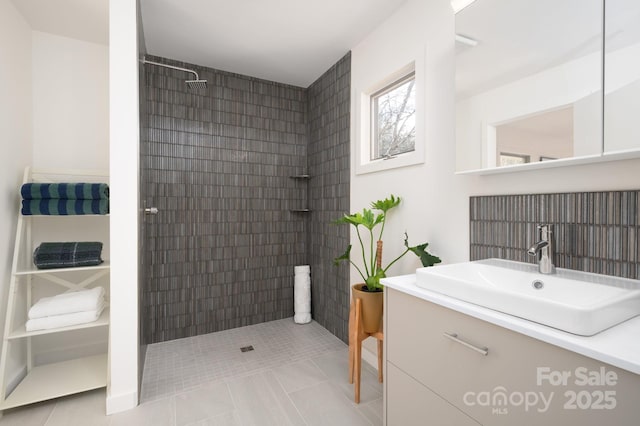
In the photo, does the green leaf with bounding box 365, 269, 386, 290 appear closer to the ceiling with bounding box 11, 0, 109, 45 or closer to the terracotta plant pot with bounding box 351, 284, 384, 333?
the terracotta plant pot with bounding box 351, 284, 384, 333

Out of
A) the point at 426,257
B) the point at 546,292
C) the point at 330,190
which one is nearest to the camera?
the point at 546,292

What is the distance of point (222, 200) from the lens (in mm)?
2879

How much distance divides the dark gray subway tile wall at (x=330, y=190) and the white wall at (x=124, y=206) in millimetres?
1554

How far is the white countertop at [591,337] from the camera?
2.15ft

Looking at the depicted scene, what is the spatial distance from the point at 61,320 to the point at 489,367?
2.22 m

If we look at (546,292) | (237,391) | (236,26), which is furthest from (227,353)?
(236,26)

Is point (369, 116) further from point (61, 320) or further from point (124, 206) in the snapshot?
point (61, 320)

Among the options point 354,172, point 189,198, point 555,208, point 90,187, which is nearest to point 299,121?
point 354,172

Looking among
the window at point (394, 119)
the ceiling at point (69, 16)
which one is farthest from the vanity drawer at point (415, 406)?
the ceiling at point (69, 16)

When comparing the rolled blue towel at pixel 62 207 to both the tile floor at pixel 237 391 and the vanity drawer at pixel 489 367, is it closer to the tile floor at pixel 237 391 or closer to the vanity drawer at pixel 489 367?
the tile floor at pixel 237 391

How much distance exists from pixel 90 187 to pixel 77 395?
1303 mm

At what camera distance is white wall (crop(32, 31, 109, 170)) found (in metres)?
2.18

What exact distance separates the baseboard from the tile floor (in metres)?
0.04

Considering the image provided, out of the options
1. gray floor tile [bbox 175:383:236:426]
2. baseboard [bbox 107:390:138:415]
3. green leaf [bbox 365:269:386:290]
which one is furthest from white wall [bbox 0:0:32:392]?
green leaf [bbox 365:269:386:290]
